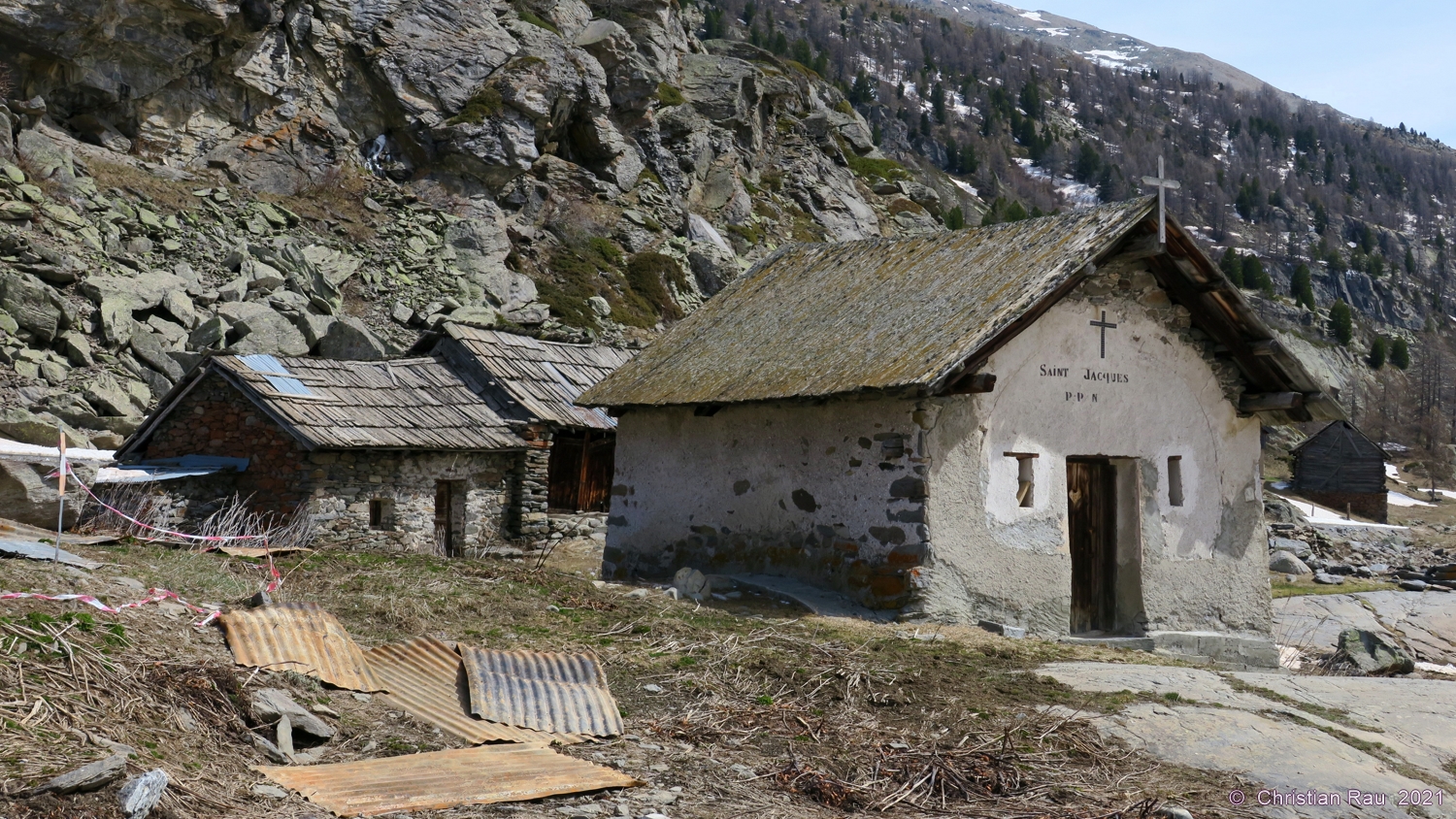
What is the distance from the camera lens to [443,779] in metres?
5.23

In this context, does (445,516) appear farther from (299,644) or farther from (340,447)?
(299,644)

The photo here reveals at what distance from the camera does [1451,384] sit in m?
91.0

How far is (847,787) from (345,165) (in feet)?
122

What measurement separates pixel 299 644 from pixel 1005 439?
7086 mm

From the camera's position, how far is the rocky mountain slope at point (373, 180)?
25391 millimetres

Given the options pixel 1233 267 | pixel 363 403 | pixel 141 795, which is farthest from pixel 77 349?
pixel 1233 267

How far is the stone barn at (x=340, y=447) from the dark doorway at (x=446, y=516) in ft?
0.06

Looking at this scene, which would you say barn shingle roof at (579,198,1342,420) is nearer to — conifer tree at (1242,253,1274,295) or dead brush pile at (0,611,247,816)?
dead brush pile at (0,611,247,816)

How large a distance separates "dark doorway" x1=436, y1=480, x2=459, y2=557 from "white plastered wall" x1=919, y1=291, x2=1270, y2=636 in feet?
38.3

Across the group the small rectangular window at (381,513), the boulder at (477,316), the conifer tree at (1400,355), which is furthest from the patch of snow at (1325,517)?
the conifer tree at (1400,355)

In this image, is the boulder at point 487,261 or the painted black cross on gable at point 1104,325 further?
the boulder at point 487,261

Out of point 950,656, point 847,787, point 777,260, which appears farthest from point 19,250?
point 847,787

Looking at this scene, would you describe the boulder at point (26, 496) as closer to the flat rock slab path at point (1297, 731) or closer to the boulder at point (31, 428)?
the boulder at point (31, 428)

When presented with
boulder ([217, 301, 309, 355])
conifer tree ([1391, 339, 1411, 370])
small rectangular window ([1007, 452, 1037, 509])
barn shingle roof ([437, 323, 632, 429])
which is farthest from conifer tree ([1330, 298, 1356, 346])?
small rectangular window ([1007, 452, 1037, 509])
